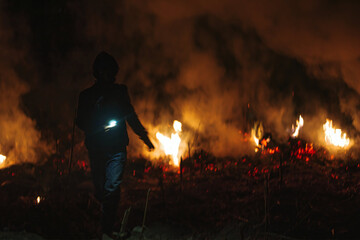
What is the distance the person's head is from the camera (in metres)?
4.50

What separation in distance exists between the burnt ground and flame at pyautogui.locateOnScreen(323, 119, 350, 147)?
37.3 inches

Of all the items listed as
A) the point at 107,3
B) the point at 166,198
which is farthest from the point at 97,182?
the point at 107,3

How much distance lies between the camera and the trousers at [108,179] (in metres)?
4.41

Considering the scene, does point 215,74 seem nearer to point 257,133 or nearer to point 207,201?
point 257,133

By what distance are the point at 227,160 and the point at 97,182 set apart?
179 inches

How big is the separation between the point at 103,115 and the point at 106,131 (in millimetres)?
214

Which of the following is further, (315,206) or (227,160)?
(227,160)

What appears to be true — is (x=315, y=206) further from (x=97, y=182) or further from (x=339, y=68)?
(x=339, y=68)

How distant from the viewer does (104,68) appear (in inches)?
178

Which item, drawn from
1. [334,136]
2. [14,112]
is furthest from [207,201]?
[14,112]

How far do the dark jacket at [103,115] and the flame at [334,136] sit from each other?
20.3ft

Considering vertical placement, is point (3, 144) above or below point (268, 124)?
below

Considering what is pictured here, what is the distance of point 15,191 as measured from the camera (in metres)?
6.72

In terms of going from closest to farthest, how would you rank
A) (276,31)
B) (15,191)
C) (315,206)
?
1. (315,206)
2. (15,191)
3. (276,31)
